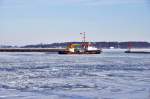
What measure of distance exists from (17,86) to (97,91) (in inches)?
145

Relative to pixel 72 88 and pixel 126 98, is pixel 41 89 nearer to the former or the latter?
pixel 72 88

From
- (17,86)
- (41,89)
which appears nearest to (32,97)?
(41,89)

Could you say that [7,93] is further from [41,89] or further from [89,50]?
[89,50]

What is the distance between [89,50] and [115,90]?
6521 cm

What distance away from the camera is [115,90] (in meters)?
15.3

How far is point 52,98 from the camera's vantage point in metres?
13.1

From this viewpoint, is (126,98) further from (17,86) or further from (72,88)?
(17,86)

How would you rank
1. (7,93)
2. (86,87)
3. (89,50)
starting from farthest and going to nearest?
(89,50) < (86,87) < (7,93)

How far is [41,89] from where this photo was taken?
1562 centimetres

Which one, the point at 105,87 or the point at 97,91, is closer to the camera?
the point at 97,91

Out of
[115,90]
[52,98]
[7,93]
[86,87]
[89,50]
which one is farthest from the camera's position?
[89,50]

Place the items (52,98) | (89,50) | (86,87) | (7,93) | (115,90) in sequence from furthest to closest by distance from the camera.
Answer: (89,50)
(86,87)
(115,90)
(7,93)
(52,98)

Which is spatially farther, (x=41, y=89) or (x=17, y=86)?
(x=17, y=86)

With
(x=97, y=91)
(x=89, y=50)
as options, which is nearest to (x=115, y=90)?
(x=97, y=91)
